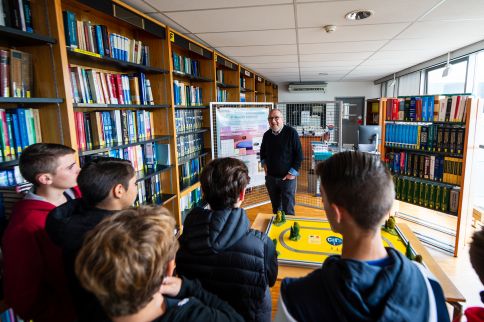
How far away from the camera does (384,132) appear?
400 cm

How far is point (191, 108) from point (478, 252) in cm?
355

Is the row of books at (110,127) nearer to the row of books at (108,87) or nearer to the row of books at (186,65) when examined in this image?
the row of books at (108,87)

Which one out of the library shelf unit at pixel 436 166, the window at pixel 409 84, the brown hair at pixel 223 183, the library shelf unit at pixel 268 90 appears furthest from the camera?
the library shelf unit at pixel 268 90

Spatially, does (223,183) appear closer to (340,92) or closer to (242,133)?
(242,133)

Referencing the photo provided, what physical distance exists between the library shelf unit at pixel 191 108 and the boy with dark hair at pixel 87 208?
6.34 feet

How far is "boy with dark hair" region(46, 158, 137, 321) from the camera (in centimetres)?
110

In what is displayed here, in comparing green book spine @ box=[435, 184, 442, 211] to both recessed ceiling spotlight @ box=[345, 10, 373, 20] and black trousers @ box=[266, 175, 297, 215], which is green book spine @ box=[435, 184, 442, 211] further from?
recessed ceiling spotlight @ box=[345, 10, 373, 20]

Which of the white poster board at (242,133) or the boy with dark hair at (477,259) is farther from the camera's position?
the white poster board at (242,133)

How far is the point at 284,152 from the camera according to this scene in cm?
330

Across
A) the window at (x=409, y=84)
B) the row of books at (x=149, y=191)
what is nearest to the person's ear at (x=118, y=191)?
the row of books at (x=149, y=191)

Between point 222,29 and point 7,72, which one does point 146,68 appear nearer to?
point 222,29

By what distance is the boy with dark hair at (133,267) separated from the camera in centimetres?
66

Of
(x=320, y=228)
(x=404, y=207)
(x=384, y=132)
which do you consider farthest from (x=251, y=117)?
(x=404, y=207)

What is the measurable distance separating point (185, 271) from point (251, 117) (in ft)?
11.3
